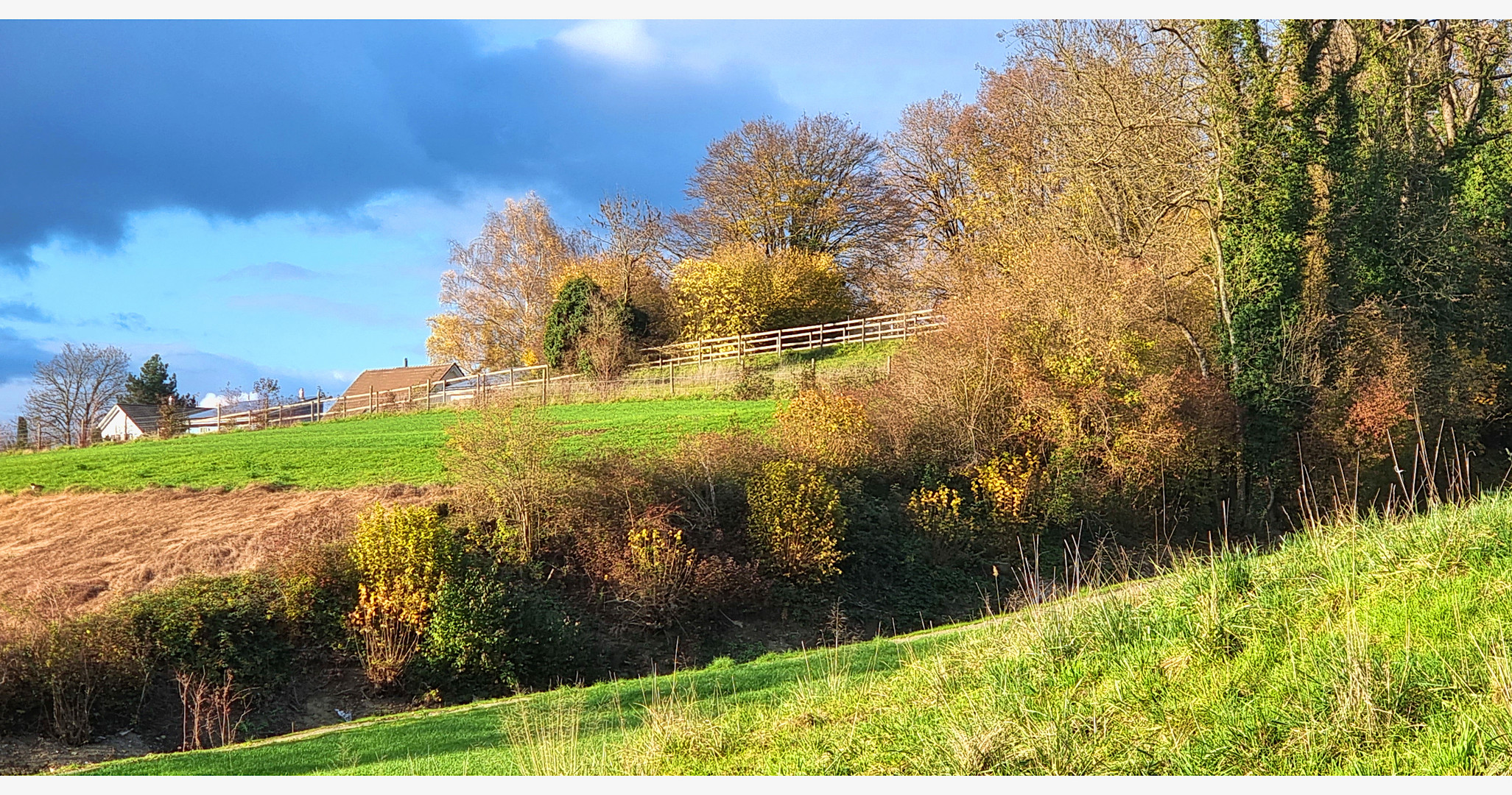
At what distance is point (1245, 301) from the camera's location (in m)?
22.9

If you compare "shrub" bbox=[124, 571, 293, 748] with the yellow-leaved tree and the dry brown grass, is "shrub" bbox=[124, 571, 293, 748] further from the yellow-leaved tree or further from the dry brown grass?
the yellow-leaved tree

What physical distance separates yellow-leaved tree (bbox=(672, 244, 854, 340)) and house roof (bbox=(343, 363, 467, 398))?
67.1 ft

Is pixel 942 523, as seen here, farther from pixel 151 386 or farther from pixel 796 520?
pixel 151 386

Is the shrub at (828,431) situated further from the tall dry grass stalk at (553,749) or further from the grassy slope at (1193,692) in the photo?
the grassy slope at (1193,692)

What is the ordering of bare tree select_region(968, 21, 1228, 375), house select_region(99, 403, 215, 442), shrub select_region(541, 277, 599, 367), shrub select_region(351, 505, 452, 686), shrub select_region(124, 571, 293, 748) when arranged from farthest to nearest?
house select_region(99, 403, 215, 442), shrub select_region(541, 277, 599, 367), bare tree select_region(968, 21, 1228, 375), shrub select_region(351, 505, 452, 686), shrub select_region(124, 571, 293, 748)

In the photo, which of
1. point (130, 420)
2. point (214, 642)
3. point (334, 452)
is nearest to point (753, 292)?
point (334, 452)

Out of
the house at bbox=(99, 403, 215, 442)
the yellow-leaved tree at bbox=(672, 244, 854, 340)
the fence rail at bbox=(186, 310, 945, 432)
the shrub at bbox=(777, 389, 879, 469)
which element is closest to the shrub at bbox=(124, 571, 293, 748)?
the shrub at bbox=(777, 389, 879, 469)

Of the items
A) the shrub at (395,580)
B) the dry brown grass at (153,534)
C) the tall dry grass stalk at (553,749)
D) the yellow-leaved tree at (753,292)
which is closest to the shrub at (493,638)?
the shrub at (395,580)

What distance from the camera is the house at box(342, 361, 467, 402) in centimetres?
5819

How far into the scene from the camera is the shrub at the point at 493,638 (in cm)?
1421

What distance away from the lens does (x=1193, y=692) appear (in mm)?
6250

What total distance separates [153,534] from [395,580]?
570 centimetres

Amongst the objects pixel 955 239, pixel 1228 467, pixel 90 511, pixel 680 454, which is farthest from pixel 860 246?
pixel 90 511

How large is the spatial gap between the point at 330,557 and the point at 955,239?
27.6m
